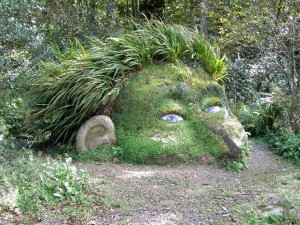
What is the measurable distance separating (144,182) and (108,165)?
0.98 meters

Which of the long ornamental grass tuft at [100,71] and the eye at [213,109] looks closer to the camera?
the long ornamental grass tuft at [100,71]

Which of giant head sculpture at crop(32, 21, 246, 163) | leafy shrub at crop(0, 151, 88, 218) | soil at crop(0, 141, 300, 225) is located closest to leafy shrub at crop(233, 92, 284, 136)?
giant head sculpture at crop(32, 21, 246, 163)

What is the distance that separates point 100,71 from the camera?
21.0 ft


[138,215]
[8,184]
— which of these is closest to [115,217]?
[138,215]

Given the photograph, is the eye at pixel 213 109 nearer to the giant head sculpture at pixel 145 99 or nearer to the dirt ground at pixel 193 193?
the giant head sculpture at pixel 145 99

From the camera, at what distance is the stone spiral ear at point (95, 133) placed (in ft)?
20.2

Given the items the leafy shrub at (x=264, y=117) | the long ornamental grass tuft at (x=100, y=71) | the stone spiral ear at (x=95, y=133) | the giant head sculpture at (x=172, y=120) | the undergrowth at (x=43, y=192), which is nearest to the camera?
the undergrowth at (x=43, y=192)

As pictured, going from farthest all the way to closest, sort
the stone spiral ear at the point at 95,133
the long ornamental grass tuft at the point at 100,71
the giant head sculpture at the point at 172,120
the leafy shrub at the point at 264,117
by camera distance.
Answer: the leafy shrub at the point at 264,117, the long ornamental grass tuft at the point at 100,71, the stone spiral ear at the point at 95,133, the giant head sculpture at the point at 172,120

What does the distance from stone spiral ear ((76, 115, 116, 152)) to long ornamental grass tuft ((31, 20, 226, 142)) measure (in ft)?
0.82

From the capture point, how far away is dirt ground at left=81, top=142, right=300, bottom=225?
12.2 feet

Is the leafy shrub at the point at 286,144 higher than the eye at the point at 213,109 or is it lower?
lower

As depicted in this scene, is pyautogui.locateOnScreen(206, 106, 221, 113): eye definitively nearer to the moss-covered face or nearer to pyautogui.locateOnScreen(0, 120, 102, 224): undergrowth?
the moss-covered face

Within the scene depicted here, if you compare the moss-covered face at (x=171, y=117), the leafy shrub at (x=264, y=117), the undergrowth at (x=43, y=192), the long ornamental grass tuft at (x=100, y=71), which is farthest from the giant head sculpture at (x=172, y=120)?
the leafy shrub at (x=264, y=117)

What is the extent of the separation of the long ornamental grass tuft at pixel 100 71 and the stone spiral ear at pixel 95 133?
0.25m
